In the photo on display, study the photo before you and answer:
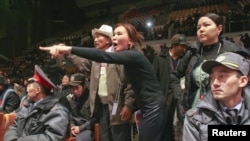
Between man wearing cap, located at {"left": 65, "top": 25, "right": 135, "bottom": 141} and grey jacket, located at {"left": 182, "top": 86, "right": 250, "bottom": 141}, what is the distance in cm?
110

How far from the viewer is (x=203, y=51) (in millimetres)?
2727

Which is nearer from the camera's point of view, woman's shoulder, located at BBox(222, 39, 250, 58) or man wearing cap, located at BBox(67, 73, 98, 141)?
woman's shoulder, located at BBox(222, 39, 250, 58)

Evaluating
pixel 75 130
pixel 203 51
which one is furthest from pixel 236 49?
pixel 75 130

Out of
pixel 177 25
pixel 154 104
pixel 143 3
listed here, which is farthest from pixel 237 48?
pixel 143 3

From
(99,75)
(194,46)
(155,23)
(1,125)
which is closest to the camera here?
(194,46)

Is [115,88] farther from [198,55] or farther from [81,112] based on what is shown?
[81,112]

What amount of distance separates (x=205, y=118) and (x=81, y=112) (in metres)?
2.13

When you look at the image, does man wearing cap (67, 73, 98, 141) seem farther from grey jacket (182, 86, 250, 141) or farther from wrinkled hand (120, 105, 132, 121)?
grey jacket (182, 86, 250, 141)

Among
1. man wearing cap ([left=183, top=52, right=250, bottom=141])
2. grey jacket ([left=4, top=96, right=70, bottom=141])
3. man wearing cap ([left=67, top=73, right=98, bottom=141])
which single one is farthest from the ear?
man wearing cap ([left=67, top=73, right=98, bottom=141])

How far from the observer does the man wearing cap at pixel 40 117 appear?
2.76 meters

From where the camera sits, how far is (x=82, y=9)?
19281 millimetres

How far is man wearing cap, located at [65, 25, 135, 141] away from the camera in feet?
9.77

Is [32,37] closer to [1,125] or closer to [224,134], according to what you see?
[1,125]

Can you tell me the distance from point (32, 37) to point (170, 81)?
1581 centimetres
